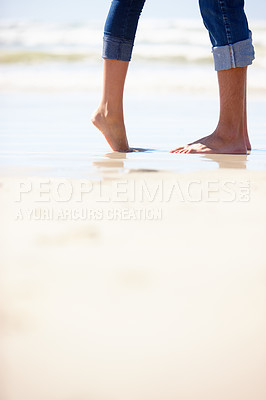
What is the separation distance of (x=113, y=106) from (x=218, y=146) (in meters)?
0.39

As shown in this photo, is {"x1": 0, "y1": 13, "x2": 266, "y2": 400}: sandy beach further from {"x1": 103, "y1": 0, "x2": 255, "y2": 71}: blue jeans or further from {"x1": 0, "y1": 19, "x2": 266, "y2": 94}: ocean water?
{"x1": 0, "y1": 19, "x2": 266, "y2": 94}: ocean water

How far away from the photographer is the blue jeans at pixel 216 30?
1.89 meters

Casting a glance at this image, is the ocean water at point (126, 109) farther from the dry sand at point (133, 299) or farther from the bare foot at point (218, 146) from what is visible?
the dry sand at point (133, 299)

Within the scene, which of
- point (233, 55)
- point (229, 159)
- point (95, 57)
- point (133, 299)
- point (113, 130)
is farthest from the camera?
point (95, 57)

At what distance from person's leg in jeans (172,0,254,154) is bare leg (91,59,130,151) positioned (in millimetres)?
212

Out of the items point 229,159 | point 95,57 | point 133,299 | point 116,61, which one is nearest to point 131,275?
point 133,299

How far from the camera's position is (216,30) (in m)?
1.93

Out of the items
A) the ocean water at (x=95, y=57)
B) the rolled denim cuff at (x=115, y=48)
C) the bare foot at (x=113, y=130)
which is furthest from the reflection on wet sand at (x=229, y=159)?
the ocean water at (x=95, y=57)

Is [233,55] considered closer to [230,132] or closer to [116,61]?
[230,132]

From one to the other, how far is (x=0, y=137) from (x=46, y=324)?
1.67m

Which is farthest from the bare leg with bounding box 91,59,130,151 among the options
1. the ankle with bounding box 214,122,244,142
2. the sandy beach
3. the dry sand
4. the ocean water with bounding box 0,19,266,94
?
the ocean water with bounding box 0,19,266,94

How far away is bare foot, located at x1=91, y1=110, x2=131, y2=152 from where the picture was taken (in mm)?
1974

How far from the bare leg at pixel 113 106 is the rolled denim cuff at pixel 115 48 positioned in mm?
18

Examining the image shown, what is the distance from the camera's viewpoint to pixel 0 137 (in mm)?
2178
